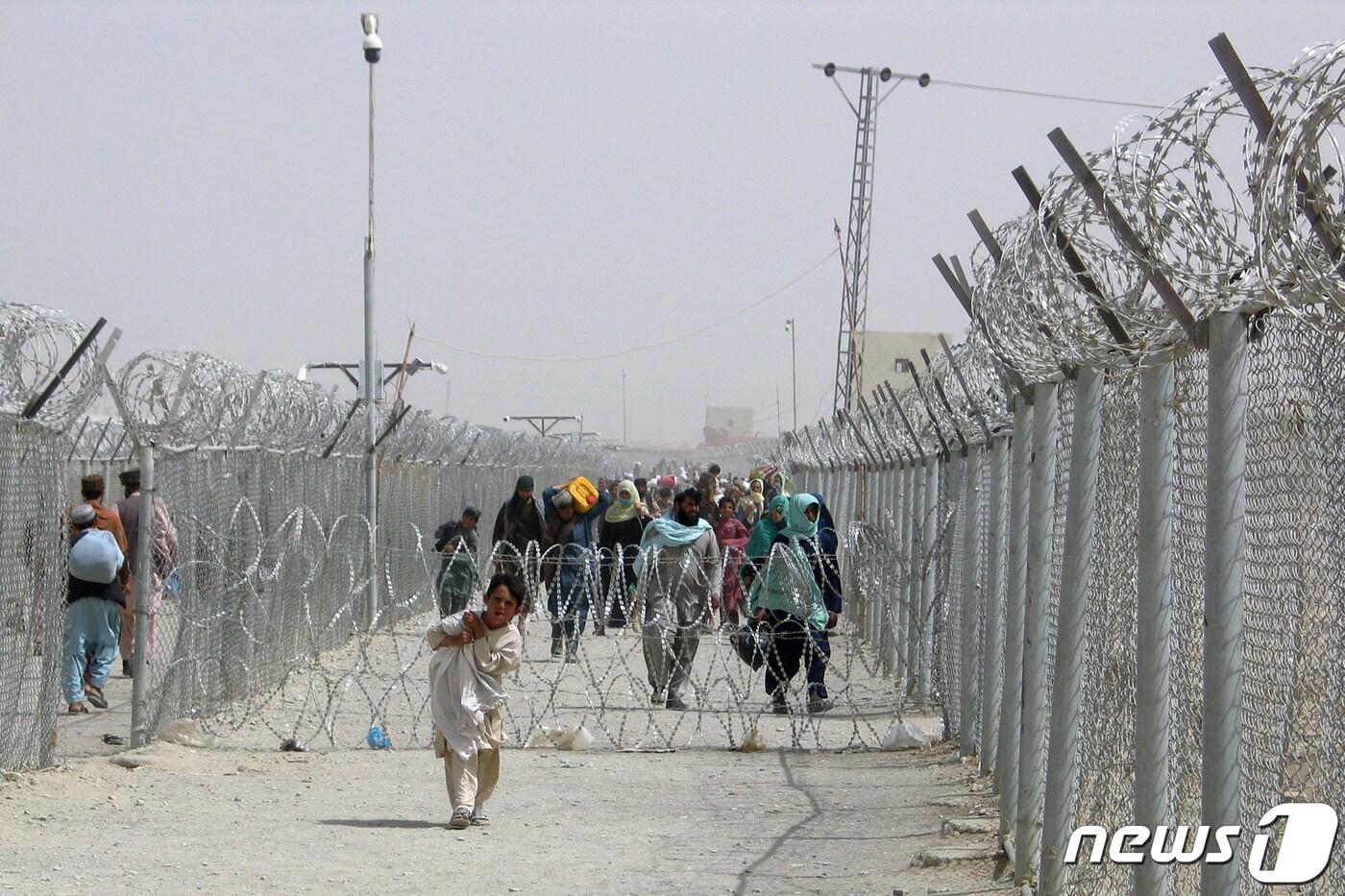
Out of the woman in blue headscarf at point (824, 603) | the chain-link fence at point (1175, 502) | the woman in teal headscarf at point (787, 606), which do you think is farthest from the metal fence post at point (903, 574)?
the chain-link fence at point (1175, 502)

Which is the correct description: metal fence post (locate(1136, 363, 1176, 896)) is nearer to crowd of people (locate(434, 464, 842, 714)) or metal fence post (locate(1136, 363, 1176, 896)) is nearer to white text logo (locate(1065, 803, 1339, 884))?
white text logo (locate(1065, 803, 1339, 884))

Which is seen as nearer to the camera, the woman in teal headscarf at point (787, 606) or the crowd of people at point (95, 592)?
the crowd of people at point (95, 592)

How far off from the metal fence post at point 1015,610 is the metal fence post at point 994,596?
2.08ft

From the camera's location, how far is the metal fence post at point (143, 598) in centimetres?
990

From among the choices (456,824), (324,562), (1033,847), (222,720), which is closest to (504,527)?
(324,562)

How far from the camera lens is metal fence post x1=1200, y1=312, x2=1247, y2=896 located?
392 cm

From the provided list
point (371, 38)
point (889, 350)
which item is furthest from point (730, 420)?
point (371, 38)

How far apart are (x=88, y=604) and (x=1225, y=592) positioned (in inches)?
340

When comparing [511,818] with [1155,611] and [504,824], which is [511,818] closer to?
[504,824]

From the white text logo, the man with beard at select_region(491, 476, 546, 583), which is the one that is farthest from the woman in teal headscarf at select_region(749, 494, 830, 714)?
the white text logo

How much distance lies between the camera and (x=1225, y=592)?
3.92 metres

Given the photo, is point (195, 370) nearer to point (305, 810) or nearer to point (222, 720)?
point (222, 720)

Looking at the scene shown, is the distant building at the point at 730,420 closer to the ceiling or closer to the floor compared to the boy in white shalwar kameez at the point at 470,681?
closer to the ceiling

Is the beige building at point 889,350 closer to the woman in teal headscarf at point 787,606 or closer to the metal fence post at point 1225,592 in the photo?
the woman in teal headscarf at point 787,606
